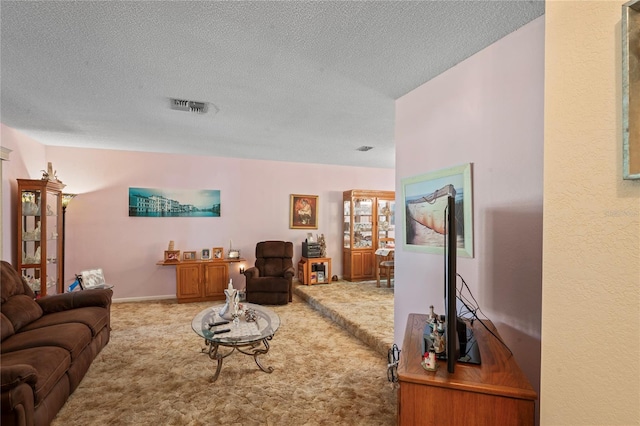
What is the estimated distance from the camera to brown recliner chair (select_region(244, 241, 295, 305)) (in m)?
5.02

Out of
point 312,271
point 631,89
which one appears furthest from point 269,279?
point 631,89

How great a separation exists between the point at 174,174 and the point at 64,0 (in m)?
4.06

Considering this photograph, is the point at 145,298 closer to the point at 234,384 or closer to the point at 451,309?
the point at 234,384

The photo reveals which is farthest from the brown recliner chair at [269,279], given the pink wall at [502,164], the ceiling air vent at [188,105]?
the pink wall at [502,164]

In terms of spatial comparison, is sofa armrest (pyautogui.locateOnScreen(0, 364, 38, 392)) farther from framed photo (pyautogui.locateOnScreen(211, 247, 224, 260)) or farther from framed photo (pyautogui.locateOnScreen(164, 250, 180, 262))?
framed photo (pyautogui.locateOnScreen(211, 247, 224, 260))

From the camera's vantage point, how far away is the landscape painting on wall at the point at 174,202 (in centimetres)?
529

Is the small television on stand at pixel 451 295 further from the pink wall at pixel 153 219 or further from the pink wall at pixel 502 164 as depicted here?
the pink wall at pixel 153 219

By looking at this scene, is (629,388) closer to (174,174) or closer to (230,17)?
(230,17)

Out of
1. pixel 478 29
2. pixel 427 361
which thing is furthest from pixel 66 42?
pixel 427 361

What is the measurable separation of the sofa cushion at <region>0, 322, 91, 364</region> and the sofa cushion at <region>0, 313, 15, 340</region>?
4 centimetres

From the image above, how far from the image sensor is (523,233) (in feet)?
5.98

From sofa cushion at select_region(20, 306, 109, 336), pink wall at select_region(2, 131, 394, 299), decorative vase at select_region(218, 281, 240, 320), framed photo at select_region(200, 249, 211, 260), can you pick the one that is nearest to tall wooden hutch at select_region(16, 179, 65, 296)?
pink wall at select_region(2, 131, 394, 299)

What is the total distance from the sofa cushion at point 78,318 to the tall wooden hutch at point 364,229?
436cm

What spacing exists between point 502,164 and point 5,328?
3.89 meters
